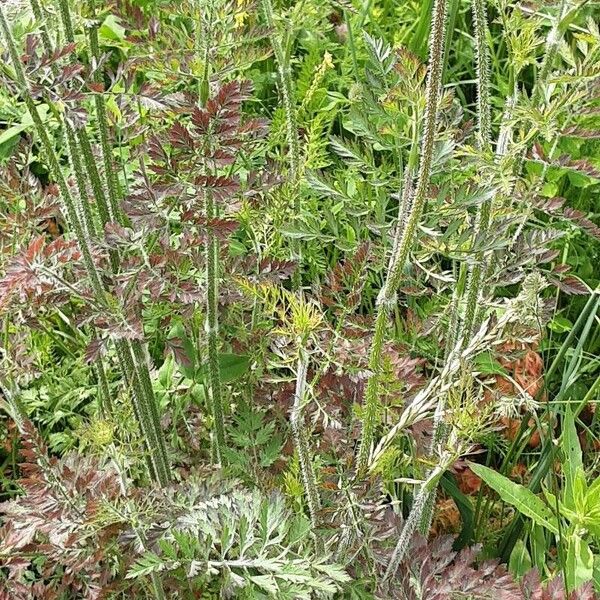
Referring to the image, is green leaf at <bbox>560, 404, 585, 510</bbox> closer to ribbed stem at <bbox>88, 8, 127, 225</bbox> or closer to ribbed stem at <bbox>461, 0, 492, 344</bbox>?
ribbed stem at <bbox>461, 0, 492, 344</bbox>

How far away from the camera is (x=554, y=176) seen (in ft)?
8.00

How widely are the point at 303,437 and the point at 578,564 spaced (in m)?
0.48

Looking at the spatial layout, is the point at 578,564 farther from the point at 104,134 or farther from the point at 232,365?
the point at 104,134

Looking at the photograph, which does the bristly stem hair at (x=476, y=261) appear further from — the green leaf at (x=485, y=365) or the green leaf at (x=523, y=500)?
the green leaf at (x=485, y=365)

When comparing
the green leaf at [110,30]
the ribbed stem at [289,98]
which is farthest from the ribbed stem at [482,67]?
the green leaf at [110,30]

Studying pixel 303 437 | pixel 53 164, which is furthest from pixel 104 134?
pixel 303 437

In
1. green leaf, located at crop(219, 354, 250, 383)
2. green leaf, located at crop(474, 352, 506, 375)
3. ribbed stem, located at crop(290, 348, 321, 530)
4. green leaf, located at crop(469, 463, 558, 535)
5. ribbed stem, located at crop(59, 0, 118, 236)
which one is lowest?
green leaf, located at crop(474, 352, 506, 375)

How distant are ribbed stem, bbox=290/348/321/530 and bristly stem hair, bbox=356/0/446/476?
3.2 inches

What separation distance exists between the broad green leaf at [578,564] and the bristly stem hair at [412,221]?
0.35 metres

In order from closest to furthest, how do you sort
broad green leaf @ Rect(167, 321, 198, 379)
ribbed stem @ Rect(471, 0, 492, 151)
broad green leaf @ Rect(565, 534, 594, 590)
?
ribbed stem @ Rect(471, 0, 492, 151) → broad green leaf @ Rect(565, 534, 594, 590) → broad green leaf @ Rect(167, 321, 198, 379)

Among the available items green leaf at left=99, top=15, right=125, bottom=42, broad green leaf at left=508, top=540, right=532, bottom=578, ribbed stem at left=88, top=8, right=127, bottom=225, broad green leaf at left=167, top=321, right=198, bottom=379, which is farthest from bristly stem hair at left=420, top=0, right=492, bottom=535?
green leaf at left=99, top=15, right=125, bottom=42

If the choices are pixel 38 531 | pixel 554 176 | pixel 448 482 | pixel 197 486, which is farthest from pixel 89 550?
pixel 554 176

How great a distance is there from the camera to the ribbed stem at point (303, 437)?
1379 millimetres

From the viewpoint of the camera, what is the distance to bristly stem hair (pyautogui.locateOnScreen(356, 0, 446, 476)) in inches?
45.0
